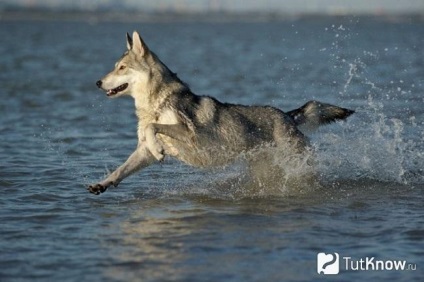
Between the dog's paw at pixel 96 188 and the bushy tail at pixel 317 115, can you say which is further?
the bushy tail at pixel 317 115

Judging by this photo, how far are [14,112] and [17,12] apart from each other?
169m

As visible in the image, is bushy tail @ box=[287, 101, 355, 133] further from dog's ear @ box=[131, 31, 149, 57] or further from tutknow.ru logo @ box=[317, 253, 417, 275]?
tutknow.ru logo @ box=[317, 253, 417, 275]

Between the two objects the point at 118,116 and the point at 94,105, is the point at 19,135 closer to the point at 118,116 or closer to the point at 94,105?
the point at 118,116

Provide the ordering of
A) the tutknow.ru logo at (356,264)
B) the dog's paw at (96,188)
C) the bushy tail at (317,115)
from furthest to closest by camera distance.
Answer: the bushy tail at (317,115) < the dog's paw at (96,188) < the tutknow.ru logo at (356,264)

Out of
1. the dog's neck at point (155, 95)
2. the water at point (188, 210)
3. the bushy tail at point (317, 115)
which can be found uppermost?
the dog's neck at point (155, 95)

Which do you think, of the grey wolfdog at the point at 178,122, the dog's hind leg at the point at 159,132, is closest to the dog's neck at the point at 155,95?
the grey wolfdog at the point at 178,122

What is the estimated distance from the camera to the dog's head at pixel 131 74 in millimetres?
10195

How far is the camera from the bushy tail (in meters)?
10.8

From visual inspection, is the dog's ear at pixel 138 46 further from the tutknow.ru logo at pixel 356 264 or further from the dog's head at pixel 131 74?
the tutknow.ru logo at pixel 356 264

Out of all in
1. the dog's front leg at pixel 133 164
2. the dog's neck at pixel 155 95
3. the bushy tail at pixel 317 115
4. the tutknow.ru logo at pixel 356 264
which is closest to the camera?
the tutknow.ru logo at pixel 356 264

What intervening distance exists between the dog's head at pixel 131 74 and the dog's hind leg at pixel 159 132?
57 cm

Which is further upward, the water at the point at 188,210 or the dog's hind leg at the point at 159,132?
the dog's hind leg at the point at 159,132

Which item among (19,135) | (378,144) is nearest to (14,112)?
(19,135)

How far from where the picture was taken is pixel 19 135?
1541 cm
